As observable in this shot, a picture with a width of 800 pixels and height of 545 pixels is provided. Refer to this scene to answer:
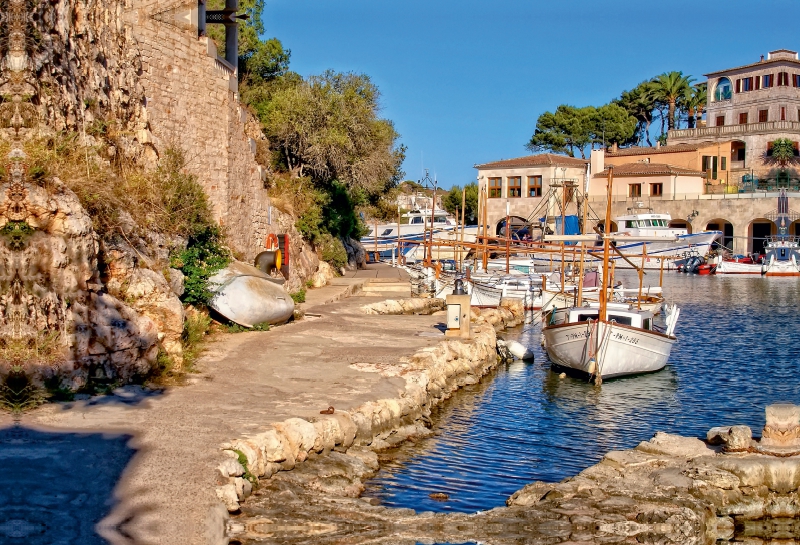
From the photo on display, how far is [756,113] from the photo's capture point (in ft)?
271

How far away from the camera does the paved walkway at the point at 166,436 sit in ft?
27.2

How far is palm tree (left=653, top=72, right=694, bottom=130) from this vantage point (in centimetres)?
9606

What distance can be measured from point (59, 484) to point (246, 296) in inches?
404

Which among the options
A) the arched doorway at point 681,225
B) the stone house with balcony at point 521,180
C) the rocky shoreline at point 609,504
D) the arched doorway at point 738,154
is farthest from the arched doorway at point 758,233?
the rocky shoreline at point 609,504

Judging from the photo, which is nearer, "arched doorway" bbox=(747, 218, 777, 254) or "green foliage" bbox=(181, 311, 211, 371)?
"green foliage" bbox=(181, 311, 211, 371)

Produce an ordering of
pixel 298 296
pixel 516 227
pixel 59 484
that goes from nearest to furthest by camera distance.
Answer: pixel 59 484
pixel 298 296
pixel 516 227

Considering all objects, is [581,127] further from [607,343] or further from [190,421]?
[190,421]

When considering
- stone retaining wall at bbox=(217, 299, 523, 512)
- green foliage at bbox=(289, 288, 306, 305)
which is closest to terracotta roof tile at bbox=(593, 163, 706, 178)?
green foliage at bbox=(289, 288, 306, 305)

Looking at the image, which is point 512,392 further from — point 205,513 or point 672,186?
point 672,186

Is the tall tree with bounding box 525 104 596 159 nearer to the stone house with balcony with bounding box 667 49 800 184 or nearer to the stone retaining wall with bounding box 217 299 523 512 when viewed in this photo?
the stone house with balcony with bounding box 667 49 800 184

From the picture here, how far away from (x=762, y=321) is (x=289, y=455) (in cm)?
3093

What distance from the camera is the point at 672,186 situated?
77.3 meters

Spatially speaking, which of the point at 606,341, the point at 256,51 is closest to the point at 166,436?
the point at 606,341

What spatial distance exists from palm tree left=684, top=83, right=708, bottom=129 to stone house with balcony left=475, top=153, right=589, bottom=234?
2371 centimetres
